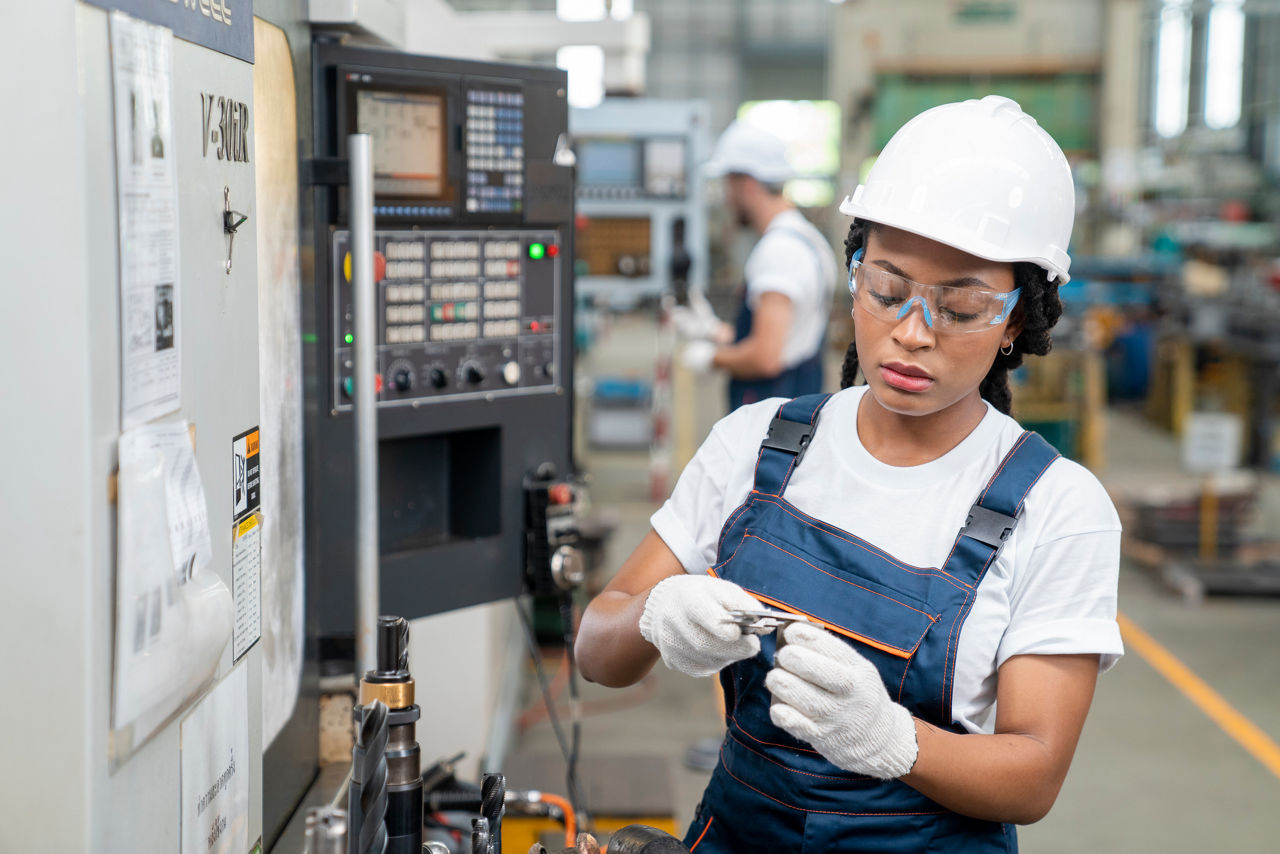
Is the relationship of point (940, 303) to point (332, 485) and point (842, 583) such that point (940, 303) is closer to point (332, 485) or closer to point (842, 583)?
point (842, 583)

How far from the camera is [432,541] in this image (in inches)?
72.8

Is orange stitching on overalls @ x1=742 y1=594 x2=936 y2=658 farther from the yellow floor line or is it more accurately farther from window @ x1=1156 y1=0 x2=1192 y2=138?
window @ x1=1156 y1=0 x2=1192 y2=138

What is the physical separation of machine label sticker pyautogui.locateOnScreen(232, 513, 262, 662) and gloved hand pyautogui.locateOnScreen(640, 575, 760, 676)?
1.29 feet

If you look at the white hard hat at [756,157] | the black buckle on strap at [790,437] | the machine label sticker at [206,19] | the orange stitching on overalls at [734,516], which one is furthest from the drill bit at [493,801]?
the white hard hat at [756,157]

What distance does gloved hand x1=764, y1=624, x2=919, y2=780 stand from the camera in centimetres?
99

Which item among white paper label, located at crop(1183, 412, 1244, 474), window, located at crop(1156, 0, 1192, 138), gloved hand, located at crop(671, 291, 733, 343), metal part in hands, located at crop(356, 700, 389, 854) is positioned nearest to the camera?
metal part in hands, located at crop(356, 700, 389, 854)

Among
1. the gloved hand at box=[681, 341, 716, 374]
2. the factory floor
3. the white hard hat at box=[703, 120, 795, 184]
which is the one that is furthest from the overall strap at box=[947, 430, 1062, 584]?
the gloved hand at box=[681, 341, 716, 374]

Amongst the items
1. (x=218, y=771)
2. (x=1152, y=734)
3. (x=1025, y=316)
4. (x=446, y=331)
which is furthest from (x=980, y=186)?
(x=1152, y=734)

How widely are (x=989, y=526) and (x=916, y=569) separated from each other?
0.08m

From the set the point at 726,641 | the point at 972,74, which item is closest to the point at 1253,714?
the point at 726,641

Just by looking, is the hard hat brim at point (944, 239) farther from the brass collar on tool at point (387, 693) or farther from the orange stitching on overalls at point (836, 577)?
the brass collar on tool at point (387, 693)

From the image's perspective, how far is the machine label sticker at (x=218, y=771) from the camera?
3.40 ft

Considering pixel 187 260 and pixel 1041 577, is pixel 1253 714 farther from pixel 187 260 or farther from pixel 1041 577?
pixel 187 260

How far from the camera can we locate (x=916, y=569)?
3.70ft
